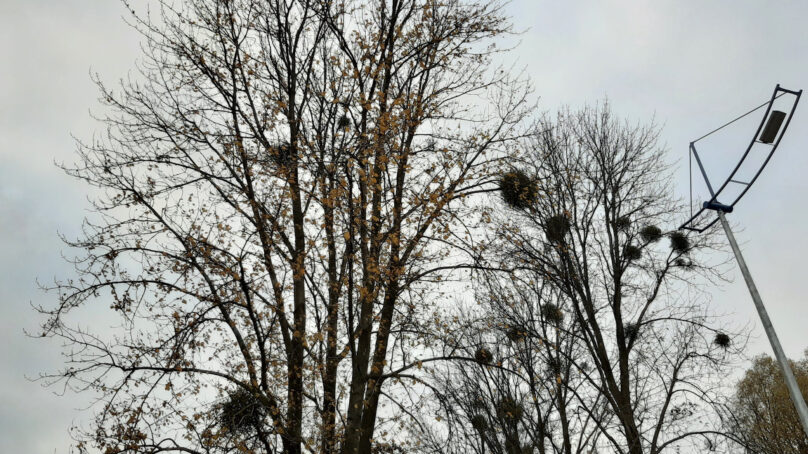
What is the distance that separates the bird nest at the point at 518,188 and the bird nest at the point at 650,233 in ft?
9.72

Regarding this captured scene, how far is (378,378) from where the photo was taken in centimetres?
715

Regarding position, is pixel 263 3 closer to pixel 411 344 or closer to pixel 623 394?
pixel 411 344

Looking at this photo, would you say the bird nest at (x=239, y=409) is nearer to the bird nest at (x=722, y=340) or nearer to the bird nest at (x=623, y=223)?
the bird nest at (x=623, y=223)

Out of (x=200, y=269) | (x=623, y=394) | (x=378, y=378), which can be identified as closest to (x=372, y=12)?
(x=200, y=269)

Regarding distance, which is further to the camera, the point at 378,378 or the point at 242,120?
the point at 242,120

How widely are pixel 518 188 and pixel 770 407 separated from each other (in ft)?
54.7

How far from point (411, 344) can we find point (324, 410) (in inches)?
63.1

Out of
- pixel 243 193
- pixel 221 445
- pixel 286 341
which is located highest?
pixel 243 193

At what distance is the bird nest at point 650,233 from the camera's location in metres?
11.0

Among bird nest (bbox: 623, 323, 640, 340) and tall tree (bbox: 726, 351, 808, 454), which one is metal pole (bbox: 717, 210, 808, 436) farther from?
tall tree (bbox: 726, 351, 808, 454)

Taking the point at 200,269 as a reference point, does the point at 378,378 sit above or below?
below

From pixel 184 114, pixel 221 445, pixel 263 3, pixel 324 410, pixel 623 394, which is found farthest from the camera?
pixel 623 394

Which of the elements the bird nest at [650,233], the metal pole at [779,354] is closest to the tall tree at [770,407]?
the bird nest at [650,233]

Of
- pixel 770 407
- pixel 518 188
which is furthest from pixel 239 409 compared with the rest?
pixel 770 407
